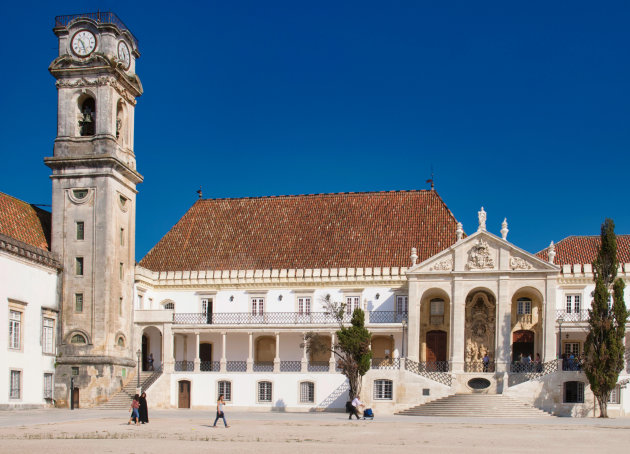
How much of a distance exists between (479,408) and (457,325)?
20.9ft

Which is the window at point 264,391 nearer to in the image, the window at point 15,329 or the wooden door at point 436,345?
the wooden door at point 436,345

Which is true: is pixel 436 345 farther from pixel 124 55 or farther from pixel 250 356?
pixel 124 55

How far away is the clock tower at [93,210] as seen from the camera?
145 feet

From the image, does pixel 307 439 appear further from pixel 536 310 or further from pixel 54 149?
pixel 54 149

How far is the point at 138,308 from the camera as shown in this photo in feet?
158

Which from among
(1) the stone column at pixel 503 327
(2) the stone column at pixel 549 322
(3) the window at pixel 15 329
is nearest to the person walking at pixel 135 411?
(3) the window at pixel 15 329

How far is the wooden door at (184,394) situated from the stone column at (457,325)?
41.6 feet

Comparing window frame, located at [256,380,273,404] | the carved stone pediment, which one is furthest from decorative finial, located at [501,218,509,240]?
window frame, located at [256,380,273,404]

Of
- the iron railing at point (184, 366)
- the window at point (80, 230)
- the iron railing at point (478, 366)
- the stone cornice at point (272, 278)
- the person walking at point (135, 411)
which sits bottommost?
the person walking at point (135, 411)

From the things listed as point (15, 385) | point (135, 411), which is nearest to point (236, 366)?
point (15, 385)

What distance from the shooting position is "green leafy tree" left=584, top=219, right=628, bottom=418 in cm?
3875

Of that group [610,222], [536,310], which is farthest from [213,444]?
[536,310]

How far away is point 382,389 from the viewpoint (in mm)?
42125

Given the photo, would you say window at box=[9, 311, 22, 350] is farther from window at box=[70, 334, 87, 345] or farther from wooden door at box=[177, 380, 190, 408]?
wooden door at box=[177, 380, 190, 408]
